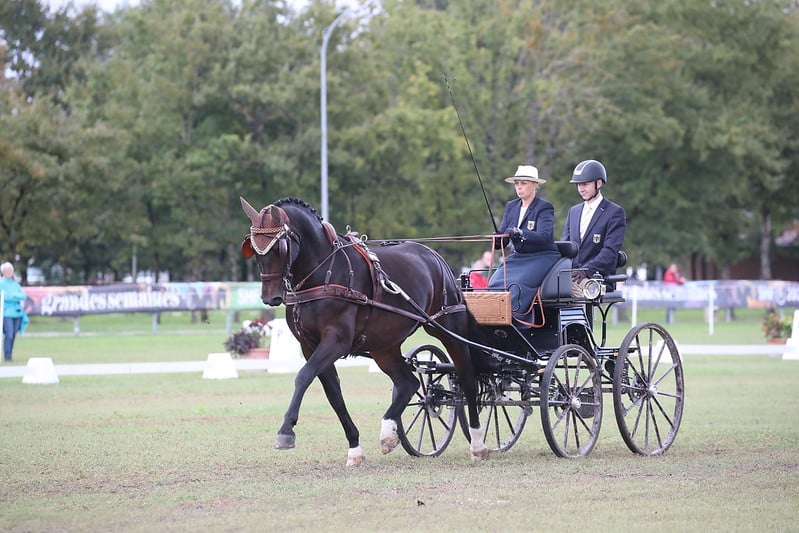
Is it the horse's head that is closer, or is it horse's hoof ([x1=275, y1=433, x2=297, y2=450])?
horse's hoof ([x1=275, y1=433, x2=297, y2=450])

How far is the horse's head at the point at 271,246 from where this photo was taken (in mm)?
9680

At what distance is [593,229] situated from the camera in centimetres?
1168

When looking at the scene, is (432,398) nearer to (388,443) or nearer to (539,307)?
(388,443)

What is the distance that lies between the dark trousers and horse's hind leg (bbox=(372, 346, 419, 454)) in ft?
48.4

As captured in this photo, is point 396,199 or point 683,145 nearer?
point 396,199

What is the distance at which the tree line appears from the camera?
1586 inches

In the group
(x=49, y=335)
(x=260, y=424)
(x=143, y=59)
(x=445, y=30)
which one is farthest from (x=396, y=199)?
(x=260, y=424)

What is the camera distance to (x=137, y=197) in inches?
1670

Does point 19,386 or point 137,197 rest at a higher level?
point 137,197

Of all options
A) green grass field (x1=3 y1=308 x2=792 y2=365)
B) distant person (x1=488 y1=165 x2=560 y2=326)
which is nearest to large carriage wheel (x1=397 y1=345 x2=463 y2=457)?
distant person (x1=488 y1=165 x2=560 y2=326)

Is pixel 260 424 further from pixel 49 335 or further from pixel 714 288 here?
pixel 714 288

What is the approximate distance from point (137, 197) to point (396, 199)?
28.8 feet

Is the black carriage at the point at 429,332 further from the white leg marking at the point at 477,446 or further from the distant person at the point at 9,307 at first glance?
the distant person at the point at 9,307

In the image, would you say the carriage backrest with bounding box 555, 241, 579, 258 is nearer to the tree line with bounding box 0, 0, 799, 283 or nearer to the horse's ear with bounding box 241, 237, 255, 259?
the horse's ear with bounding box 241, 237, 255, 259
